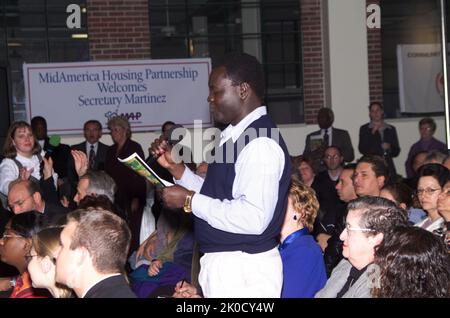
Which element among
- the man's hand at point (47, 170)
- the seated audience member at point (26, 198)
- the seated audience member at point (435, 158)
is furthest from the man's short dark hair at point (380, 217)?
the man's hand at point (47, 170)

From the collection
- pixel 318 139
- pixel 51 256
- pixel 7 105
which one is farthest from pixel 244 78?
pixel 7 105

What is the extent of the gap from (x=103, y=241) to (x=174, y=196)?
23.6 inches

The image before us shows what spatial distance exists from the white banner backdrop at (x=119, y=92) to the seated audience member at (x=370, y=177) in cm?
575

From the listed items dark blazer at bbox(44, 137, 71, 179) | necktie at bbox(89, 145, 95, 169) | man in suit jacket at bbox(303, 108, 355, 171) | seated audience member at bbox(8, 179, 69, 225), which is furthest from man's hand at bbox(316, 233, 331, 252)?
man in suit jacket at bbox(303, 108, 355, 171)

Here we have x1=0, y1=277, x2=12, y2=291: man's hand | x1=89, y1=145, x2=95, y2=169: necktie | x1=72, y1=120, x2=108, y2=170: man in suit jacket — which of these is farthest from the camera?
x1=72, y1=120, x2=108, y2=170: man in suit jacket

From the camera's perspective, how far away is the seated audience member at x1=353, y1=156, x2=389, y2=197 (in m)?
7.14

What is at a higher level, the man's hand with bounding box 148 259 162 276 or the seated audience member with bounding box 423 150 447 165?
the seated audience member with bounding box 423 150 447 165

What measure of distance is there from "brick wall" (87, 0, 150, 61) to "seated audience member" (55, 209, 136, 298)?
9.63 meters

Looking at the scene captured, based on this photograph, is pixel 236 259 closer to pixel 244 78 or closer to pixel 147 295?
pixel 244 78

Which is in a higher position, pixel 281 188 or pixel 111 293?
pixel 281 188

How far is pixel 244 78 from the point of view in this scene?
13.9 feet

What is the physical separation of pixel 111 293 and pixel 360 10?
33.6 ft

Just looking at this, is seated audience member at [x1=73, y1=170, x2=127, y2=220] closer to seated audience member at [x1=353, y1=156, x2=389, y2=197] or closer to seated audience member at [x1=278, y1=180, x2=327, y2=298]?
seated audience member at [x1=353, y1=156, x2=389, y2=197]

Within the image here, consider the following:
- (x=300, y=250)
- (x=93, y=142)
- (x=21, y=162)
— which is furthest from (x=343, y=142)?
(x=300, y=250)
